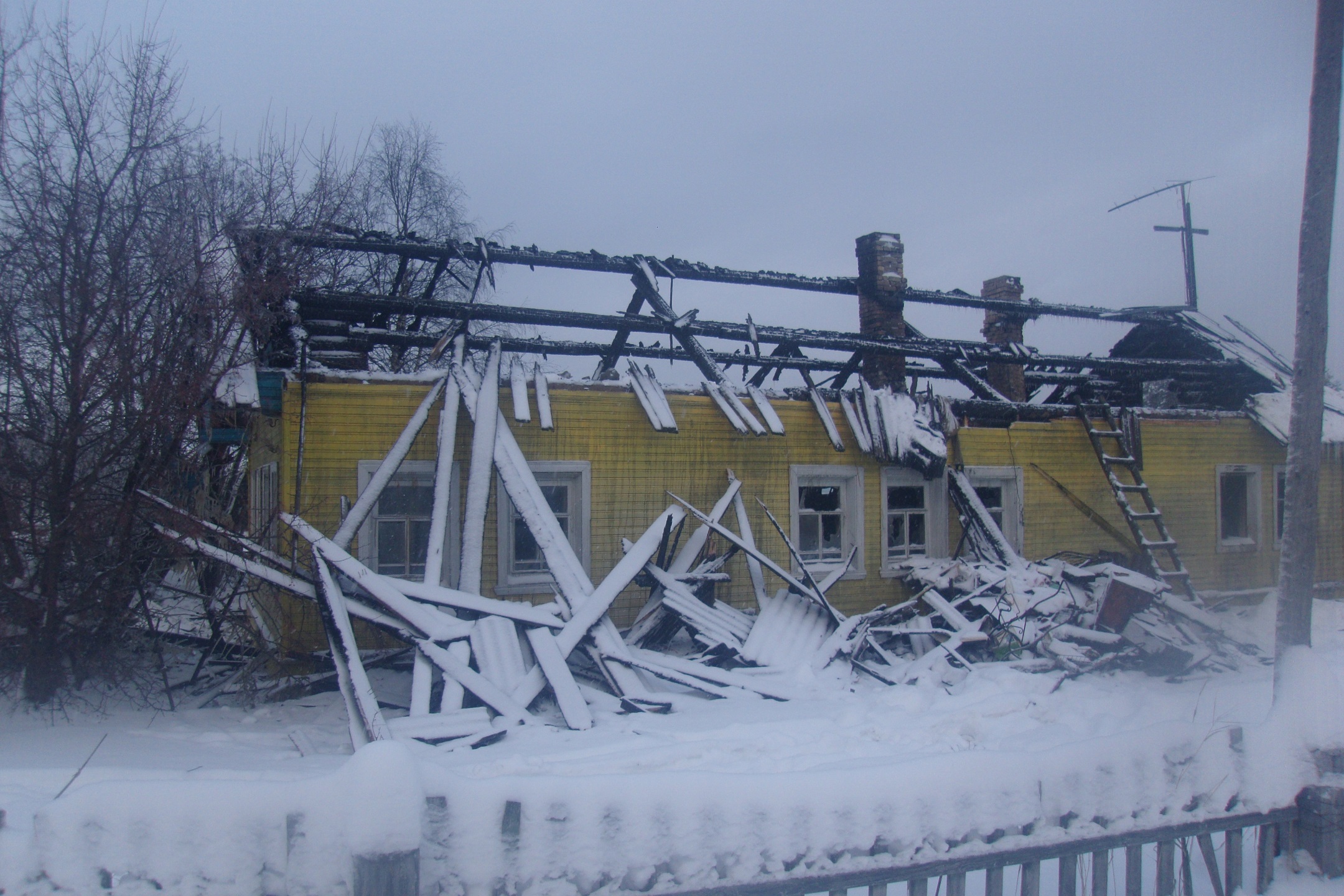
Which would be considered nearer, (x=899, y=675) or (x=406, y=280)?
(x=899, y=675)

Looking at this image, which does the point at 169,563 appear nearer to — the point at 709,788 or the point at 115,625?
the point at 115,625

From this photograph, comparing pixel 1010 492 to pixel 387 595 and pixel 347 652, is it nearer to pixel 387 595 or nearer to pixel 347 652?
pixel 387 595

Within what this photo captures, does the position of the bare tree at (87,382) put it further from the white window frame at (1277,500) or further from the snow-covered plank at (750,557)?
the white window frame at (1277,500)

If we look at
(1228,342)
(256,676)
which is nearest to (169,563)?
(256,676)

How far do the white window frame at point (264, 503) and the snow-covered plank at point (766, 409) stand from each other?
5.26m

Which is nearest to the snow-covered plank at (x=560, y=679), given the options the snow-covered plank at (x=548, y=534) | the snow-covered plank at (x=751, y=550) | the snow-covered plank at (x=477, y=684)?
the snow-covered plank at (x=477, y=684)

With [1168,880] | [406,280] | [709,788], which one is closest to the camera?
[709,788]

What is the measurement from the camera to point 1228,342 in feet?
47.0

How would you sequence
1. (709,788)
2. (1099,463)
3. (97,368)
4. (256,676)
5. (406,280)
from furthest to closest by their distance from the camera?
1. (406,280)
2. (1099,463)
3. (256,676)
4. (97,368)
5. (709,788)

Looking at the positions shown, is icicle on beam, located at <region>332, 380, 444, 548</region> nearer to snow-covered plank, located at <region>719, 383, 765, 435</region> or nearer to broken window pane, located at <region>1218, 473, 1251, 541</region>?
snow-covered plank, located at <region>719, 383, 765, 435</region>

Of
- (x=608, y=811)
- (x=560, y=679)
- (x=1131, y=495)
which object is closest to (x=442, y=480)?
(x=560, y=679)

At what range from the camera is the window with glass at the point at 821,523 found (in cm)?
1024

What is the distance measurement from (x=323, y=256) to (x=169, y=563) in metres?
4.35

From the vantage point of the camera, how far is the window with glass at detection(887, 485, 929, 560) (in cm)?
1058
